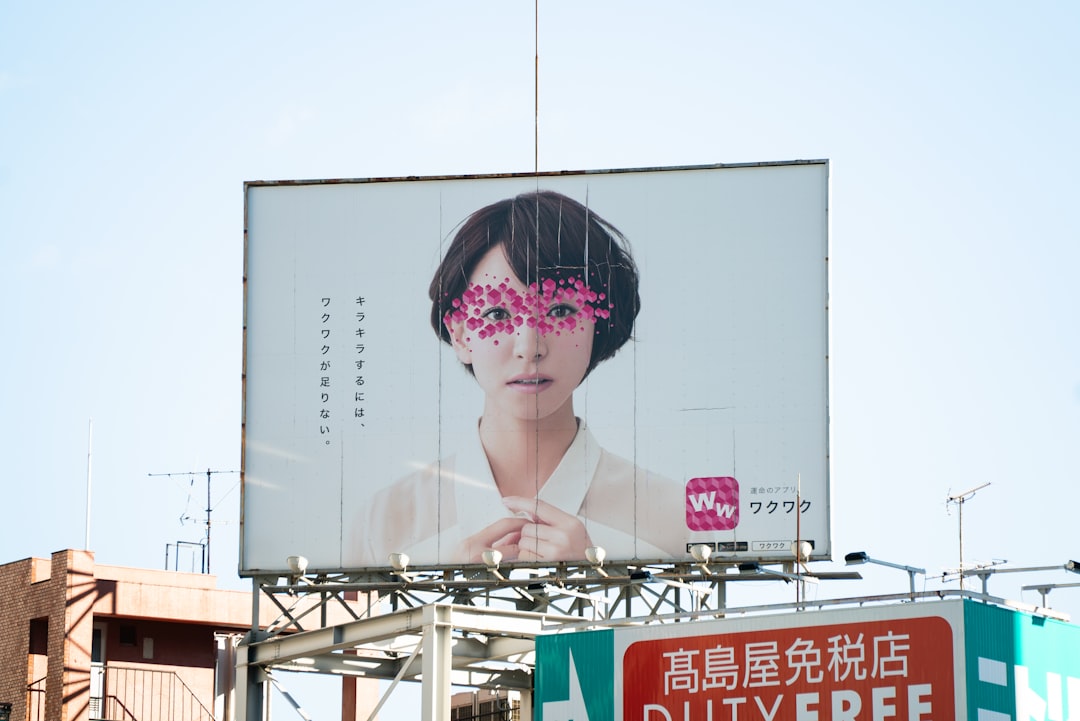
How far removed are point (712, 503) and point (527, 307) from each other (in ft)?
17.9

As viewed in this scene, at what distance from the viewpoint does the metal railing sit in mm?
50000

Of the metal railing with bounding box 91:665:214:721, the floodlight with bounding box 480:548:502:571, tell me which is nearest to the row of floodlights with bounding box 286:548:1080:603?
the floodlight with bounding box 480:548:502:571

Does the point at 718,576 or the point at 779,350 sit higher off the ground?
the point at 779,350

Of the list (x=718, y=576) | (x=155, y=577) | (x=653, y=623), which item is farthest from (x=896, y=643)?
(x=155, y=577)

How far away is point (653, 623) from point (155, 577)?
62.2ft

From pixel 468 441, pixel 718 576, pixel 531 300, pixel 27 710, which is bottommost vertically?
pixel 27 710

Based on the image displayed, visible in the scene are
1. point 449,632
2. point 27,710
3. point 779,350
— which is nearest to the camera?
point 449,632

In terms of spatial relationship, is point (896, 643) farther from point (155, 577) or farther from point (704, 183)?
point (155, 577)

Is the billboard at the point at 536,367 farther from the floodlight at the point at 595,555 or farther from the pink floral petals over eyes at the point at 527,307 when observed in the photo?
the floodlight at the point at 595,555

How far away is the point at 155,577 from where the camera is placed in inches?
1994

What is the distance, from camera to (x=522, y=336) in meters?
42.3

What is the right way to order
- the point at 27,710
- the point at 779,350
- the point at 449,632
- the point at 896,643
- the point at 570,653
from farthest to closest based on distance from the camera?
the point at 27,710, the point at 779,350, the point at 449,632, the point at 570,653, the point at 896,643

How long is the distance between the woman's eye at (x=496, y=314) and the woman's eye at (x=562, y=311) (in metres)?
0.87

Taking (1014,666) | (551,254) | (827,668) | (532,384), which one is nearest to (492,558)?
(532,384)
